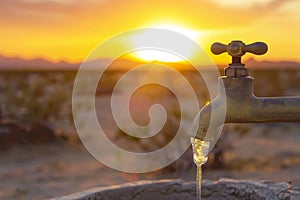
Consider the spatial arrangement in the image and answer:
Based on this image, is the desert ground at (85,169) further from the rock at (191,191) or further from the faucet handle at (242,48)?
the faucet handle at (242,48)

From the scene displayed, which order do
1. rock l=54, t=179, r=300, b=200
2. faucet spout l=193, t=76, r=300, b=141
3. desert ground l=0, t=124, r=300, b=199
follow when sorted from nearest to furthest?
faucet spout l=193, t=76, r=300, b=141 → rock l=54, t=179, r=300, b=200 → desert ground l=0, t=124, r=300, b=199

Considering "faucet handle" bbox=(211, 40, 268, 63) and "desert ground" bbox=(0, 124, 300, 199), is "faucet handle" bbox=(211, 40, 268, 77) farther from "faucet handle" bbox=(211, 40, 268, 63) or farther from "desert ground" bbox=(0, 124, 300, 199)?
"desert ground" bbox=(0, 124, 300, 199)

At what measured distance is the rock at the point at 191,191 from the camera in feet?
6.06

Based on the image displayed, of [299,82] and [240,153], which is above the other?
[299,82]

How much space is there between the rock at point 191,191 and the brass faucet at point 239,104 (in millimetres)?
636

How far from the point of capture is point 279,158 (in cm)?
602

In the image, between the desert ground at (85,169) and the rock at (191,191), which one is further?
the desert ground at (85,169)

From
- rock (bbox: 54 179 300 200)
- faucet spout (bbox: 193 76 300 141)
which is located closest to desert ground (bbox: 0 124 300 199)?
rock (bbox: 54 179 300 200)

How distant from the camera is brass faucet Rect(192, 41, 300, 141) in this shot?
1280 millimetres

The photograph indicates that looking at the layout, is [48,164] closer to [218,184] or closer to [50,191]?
[50,191]

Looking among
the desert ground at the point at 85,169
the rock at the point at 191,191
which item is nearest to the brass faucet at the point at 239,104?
the rock at the point at 191,191

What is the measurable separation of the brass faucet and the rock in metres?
0.64

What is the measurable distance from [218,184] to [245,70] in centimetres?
77

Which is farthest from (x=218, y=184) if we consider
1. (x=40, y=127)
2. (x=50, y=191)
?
(x=40, y=127)
